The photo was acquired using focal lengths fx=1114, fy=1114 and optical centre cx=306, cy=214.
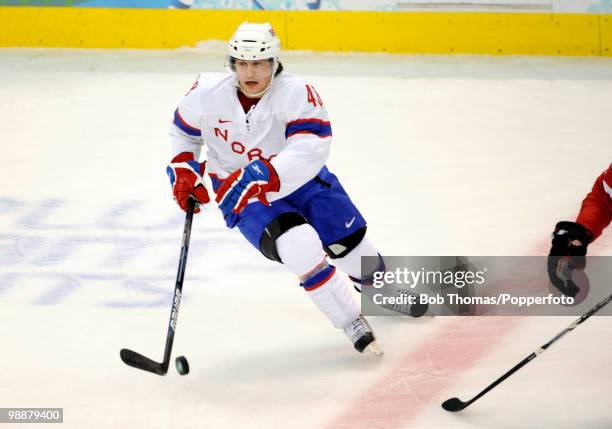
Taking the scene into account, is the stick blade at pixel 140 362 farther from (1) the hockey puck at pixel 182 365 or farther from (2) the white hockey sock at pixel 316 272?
(2) the white hockey sock at pixel 316 272

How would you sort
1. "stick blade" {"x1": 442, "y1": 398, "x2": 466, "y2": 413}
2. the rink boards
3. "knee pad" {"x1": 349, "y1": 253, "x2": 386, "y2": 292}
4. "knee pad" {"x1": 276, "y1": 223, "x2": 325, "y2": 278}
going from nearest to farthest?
1. "stick blade" {"x1": 442, "y1": 398, "x2": 466, "y2": 413}
2. "knee pad" {"x1": 276, "y1": 223, "x2": 325, "y2": 278}
3. "knee pad" {"x1": 349, "y1": 253, "x2": 386, "y2": 292}
4. the rink boards

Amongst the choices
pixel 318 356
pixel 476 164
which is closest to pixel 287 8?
pixel 476 164

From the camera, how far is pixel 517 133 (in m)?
5.62

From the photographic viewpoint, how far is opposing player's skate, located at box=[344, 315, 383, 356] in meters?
3.29

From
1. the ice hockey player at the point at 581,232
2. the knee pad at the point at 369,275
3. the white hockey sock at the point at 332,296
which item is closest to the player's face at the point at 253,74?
the white hockey sock at the point at 332,296

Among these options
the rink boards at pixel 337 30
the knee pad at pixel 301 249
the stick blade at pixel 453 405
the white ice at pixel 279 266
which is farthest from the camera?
the rink boards at pixel 337 30

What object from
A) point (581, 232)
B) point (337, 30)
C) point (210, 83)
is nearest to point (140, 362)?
point (210, 83)

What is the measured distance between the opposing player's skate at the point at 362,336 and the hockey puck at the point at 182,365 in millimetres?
523

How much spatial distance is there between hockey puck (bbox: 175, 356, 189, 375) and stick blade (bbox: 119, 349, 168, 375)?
37 millimetres

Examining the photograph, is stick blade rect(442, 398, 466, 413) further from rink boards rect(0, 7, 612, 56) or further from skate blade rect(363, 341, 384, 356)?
rink boards rect(0, 7, 612, 56)

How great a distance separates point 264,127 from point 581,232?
3.23 ft

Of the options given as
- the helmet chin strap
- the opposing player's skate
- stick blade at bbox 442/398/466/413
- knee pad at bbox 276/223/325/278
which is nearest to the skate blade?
the opposing player's skate

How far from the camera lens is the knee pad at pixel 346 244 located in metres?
3.48

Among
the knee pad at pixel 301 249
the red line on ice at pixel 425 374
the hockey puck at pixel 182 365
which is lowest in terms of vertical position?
the red line on ice at pixel 425 374
